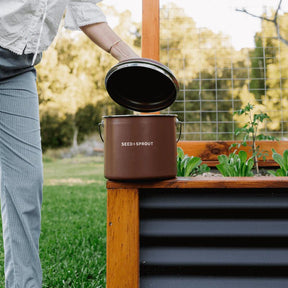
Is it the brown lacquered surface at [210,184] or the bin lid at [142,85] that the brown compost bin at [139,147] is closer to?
the brown lacquered surface at [210,184]

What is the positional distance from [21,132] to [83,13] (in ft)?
1.74

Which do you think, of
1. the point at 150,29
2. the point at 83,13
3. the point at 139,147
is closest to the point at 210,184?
the point at 139,147

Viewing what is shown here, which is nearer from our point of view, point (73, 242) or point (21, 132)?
point (21, 132)

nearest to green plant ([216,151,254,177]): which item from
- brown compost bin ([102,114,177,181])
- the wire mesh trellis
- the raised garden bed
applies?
the raised garden bed

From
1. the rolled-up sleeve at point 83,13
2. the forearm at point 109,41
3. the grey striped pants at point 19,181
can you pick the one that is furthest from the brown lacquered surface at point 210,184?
the rolled-up sleeve at point 83,13

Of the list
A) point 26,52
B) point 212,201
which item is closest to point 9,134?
point 26,52

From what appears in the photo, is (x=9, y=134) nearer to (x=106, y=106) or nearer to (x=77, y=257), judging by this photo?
(x=77, y=257)

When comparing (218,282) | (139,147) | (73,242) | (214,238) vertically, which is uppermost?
(139,147)

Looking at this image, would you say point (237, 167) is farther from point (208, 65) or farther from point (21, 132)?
point (208, 65)

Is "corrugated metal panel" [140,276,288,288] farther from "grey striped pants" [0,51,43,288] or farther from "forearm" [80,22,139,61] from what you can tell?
"forearm" [80,22,139,61]

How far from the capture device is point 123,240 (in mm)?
1443

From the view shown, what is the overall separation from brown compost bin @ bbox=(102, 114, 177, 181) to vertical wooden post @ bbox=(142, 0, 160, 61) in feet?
3.38

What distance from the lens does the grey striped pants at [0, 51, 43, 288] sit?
139 cm

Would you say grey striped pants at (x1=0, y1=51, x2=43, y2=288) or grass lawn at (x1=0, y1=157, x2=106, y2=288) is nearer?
grey striped pants at (x1=0, y1=51, x2=43, y2=288)
